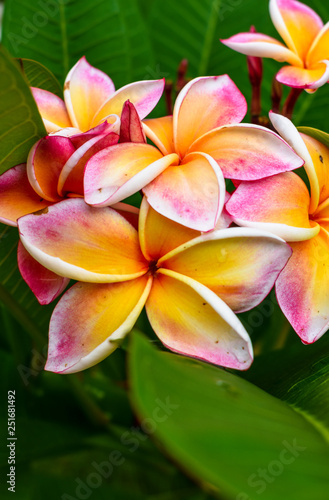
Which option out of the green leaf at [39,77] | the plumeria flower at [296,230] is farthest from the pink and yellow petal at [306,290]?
the green leaf at [39,77]

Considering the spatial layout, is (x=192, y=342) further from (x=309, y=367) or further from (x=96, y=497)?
(x=96, y=497)

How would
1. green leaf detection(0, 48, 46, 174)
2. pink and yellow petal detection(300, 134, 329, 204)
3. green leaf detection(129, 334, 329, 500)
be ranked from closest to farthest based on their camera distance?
green leaf detection(129, 334, 329, 500) → green leaf detection(0, 48, 46, 174) → pink and yellow petal detection(300, 134, 329, 204)

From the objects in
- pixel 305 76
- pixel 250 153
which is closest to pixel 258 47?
pixel 305 76

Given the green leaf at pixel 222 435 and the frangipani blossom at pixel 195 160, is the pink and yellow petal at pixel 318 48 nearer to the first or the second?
the frangipani blossom at pixel 195 160

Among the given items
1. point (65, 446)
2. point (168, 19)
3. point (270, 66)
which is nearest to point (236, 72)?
point (270, 66)

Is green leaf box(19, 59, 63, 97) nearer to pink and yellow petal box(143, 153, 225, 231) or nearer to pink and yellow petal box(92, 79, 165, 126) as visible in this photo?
pink and yellow petal box(92, 79, 165, 126)

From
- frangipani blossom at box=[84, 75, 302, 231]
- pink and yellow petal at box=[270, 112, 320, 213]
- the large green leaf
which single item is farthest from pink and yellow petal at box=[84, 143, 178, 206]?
the large green leaf
